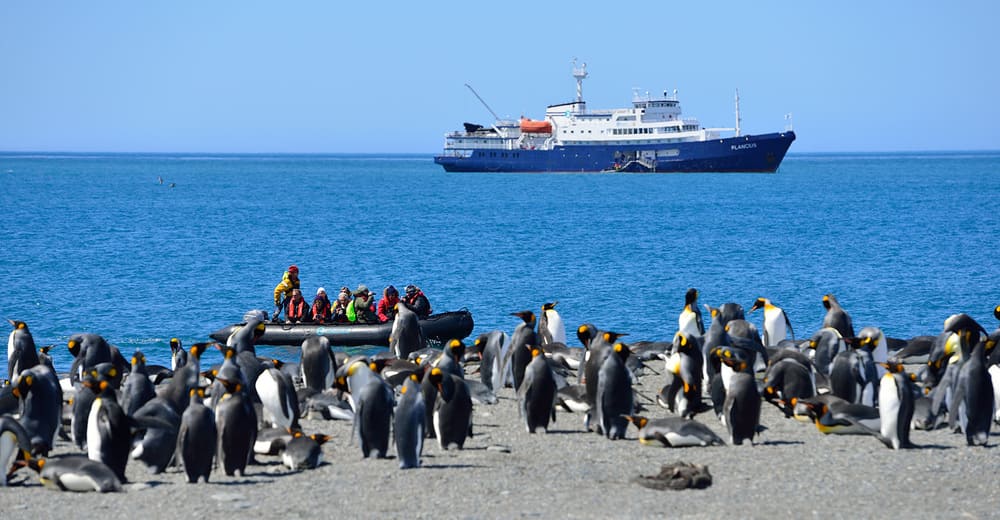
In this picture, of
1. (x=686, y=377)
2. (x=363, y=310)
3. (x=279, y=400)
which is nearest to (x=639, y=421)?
(x=686, y=377)

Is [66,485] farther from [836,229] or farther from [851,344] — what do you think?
[836,229]

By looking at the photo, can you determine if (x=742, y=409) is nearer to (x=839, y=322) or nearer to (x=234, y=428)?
(x=234, y=428)

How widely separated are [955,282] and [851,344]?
26.7 meters

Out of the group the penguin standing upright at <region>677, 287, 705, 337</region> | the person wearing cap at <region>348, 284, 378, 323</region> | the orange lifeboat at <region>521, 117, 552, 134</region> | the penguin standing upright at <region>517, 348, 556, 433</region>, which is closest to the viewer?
the penguin standing upright at <region>517, 348, 556, 433</region>

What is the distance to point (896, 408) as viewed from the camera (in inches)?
524

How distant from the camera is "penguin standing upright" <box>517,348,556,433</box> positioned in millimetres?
14391

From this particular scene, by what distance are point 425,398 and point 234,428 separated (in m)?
2.46

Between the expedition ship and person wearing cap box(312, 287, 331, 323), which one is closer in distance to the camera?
person wearing cap box(312, 287, 331, 323)

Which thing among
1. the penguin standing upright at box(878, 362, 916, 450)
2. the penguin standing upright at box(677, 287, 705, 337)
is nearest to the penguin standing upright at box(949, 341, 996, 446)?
the penguin standing upright at box(878, 362, 916, 450)

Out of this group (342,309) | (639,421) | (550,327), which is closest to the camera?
(639,421)

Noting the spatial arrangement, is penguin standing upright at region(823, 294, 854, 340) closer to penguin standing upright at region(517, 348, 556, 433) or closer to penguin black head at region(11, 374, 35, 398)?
penguin standing upright at region(517, 348, 556, 433)

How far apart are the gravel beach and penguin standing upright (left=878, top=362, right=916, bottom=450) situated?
16 centimetres

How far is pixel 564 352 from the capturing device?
1947 cm

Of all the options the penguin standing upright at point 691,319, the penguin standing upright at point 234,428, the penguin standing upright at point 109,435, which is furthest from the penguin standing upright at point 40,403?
the penguin standing upright at point 691,319
